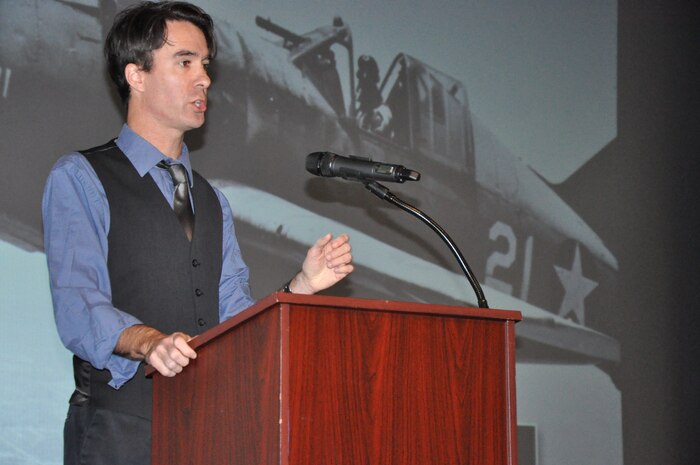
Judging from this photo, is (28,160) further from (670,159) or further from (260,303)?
(670,159)

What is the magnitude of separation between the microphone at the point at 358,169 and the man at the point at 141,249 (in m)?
0.14

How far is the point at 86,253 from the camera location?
1.85 meters

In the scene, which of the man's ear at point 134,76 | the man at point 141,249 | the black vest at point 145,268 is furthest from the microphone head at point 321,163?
the man's ear at point 134,76

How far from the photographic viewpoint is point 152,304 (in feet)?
6.41

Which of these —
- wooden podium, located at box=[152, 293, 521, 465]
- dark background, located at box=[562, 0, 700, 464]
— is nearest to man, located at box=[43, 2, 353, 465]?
wooden podium, located at box=[152, 293, 521, 465]

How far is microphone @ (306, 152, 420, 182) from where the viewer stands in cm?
179

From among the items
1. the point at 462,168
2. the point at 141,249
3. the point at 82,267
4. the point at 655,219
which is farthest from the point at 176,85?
the point at 655,219

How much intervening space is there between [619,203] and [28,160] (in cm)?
264

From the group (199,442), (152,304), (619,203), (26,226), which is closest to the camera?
(199,442)

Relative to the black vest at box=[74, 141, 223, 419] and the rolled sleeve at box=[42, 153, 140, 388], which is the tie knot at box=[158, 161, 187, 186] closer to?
the black vest at box=[74, 141, 223, 419]

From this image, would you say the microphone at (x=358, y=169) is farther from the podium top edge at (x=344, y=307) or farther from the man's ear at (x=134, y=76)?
the man's ear at (x=134, y=76)

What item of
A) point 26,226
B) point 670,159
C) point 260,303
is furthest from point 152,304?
point 670,159

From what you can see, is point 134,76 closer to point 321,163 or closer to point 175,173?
point 175,173

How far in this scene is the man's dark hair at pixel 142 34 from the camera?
2229 mm
